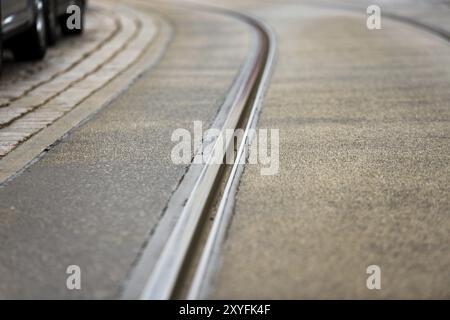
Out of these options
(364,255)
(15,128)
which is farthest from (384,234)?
(15,128)

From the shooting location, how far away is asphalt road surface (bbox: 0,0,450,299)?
4.43 m

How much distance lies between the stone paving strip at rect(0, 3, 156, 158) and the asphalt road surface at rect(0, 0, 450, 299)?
0.45 m

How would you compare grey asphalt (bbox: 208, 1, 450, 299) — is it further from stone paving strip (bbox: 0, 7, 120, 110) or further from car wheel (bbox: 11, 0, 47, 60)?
car wheel (bbox: 11, 0, 47, 60)

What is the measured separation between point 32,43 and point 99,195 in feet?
25.9

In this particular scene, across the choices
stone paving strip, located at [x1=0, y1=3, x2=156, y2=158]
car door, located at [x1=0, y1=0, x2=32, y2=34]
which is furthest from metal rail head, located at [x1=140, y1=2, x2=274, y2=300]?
car door, located at [x1=0, y1=0, x2=32, y2=34]

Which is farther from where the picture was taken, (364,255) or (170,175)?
(170,175)

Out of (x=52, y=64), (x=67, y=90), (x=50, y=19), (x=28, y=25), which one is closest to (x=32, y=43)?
(x=52, y=64)

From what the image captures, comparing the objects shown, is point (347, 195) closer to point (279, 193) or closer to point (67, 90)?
point (279, 193)

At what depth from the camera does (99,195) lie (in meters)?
6.02
